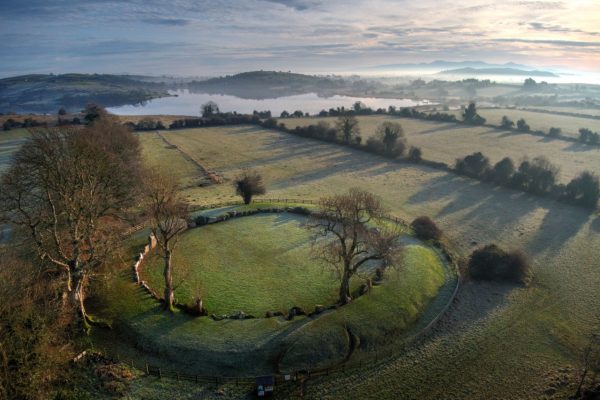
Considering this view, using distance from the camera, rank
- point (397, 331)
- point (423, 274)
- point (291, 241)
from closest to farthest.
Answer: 1. point (397, 331)
2. point (423, 274)
3. point (291, 241)

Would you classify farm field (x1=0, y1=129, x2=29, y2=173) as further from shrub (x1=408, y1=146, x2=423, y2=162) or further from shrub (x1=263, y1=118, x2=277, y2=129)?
shrub (x1=408, y1=146, x2=423, y2=162)

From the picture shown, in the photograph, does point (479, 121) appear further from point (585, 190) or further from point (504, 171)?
point (585, 190)

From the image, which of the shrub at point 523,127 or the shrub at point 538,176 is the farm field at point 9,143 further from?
the shrub at point 523,127

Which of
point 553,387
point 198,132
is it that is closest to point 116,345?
point 553,387

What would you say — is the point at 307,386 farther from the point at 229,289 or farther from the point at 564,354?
the point at 564,354

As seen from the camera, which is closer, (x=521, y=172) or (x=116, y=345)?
(x=116, y=345)

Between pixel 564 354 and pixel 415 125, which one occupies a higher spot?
pixel 415 125

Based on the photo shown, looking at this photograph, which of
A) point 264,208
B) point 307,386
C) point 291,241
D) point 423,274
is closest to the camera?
point 307,386

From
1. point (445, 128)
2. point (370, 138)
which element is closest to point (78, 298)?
point (370, 138)
